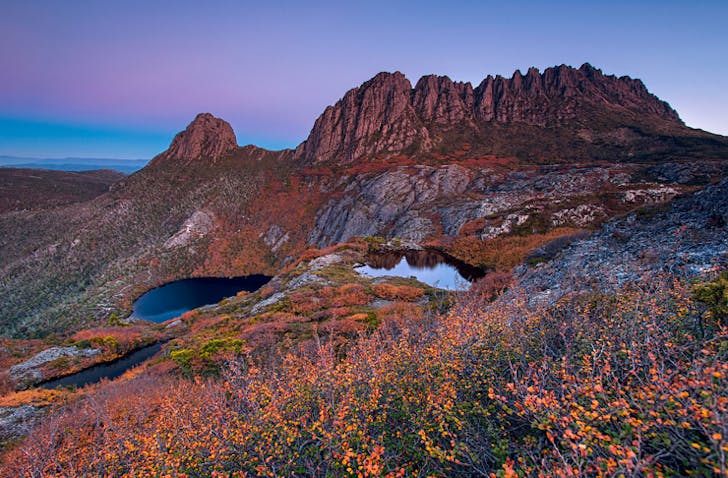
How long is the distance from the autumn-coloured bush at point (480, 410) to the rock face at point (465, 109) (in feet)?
329

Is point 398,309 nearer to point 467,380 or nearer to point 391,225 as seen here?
point 467,380

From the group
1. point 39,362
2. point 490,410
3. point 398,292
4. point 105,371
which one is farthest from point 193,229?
point 490,410

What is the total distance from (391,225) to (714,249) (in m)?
52.7

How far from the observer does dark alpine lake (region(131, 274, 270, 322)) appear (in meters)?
58.8

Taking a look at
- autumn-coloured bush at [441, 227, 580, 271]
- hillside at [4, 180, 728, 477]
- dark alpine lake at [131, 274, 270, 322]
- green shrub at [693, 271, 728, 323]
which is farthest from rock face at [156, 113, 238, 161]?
green shrub at [693, 271, 728, 323]

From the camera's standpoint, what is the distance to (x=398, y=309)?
20.7 m

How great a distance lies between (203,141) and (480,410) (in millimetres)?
147125

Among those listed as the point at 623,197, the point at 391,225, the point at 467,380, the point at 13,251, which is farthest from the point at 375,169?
the point at 13,251

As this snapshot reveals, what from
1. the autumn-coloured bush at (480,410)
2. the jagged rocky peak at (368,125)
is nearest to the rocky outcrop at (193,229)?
the jagged rocky peak at (368,125)

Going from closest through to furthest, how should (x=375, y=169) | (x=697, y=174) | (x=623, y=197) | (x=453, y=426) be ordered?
(x=453, y=426), (x=623, y=197), (x=697, y=174), (x=375, y=169)

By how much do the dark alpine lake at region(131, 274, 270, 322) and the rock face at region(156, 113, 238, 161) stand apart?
68.4m

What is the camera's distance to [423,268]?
36.2 meters

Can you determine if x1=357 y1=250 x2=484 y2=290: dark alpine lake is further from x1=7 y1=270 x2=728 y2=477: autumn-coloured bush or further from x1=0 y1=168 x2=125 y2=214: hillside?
x1=0 y1=168 x2=125 y2=214: hillside

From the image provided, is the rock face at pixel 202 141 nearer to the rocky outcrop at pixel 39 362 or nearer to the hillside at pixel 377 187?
the hillside at pixel 377 187
